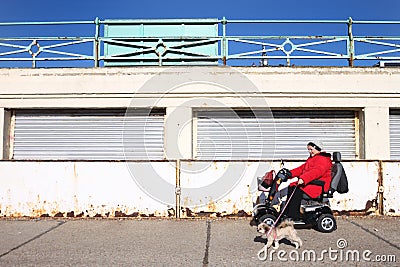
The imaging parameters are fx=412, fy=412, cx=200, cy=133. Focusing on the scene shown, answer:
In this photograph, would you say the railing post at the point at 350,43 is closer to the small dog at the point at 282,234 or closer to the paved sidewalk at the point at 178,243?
the paved sidewalk at the point at 178,243

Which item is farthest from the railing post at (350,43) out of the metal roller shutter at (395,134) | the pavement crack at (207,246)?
the pavement crack at (207,246)

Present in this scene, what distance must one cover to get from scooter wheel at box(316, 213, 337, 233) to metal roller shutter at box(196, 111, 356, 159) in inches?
131

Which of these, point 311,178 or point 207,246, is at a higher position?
point 311,178

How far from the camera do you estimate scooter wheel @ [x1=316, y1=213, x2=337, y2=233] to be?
6562mm

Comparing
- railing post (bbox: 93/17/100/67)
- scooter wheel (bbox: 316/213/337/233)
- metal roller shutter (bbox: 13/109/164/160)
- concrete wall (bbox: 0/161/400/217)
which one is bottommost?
scooter wheel (bbox: 316/213/337/233)

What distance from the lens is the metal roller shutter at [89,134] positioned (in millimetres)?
9750

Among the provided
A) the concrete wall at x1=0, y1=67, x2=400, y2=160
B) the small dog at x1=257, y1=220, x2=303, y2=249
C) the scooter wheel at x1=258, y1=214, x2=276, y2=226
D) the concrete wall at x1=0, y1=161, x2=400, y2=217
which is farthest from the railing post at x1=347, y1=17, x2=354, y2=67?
the small dog at x1=257, y1=220, x2=303, y2=249

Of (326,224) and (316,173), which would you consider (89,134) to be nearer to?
(316,173)

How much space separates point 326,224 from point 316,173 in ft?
2.80

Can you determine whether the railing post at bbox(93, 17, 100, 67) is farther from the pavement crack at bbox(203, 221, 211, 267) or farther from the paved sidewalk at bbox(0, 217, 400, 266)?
the pavement crack at bbox(203, 221, 211, 267)

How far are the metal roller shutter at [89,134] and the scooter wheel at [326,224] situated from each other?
429 cm

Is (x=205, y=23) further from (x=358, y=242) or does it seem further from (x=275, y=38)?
(x=358, y=242)

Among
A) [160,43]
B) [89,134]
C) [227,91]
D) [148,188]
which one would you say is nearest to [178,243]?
[148,188]

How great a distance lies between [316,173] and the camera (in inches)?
255
